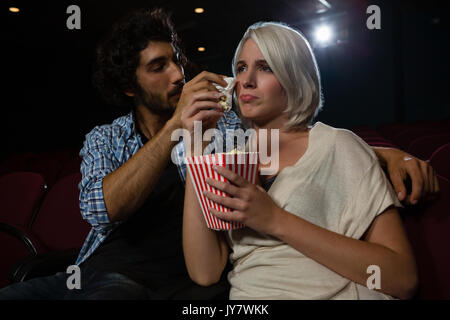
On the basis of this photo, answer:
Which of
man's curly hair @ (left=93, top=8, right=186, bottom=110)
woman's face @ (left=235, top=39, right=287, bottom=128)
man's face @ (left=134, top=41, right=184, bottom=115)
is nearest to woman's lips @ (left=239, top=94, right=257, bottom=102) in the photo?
woman's face @ (left=235, top=39, right=287, bottom=128)

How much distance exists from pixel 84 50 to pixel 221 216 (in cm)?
950

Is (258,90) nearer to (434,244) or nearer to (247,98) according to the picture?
(247,98)

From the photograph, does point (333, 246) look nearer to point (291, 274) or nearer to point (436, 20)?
point (291, 274)

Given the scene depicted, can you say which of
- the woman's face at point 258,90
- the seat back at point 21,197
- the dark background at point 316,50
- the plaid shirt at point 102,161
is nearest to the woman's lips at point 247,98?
the woman's face at point 258,90

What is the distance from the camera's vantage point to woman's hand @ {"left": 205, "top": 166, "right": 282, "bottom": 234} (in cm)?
78

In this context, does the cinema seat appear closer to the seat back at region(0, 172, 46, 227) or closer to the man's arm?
the seat back at region(0, 172, 46, 227)

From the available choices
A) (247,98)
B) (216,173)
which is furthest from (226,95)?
(216,173)

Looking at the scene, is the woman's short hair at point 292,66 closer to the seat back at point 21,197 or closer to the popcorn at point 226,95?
the popcorn at point 226,95

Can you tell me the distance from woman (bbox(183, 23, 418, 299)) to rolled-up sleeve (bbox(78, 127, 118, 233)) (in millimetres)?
432

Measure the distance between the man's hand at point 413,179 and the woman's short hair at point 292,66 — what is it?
1.06ft

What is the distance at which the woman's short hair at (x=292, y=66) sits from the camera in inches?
41.3

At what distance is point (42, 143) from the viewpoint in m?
8.84

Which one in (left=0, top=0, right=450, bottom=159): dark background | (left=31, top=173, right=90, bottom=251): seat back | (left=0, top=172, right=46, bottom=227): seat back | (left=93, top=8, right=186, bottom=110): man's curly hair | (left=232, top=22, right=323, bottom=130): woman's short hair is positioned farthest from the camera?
(left=0, top=0, right=450, bottom=159): dark background

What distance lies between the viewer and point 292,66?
1.07 metres
